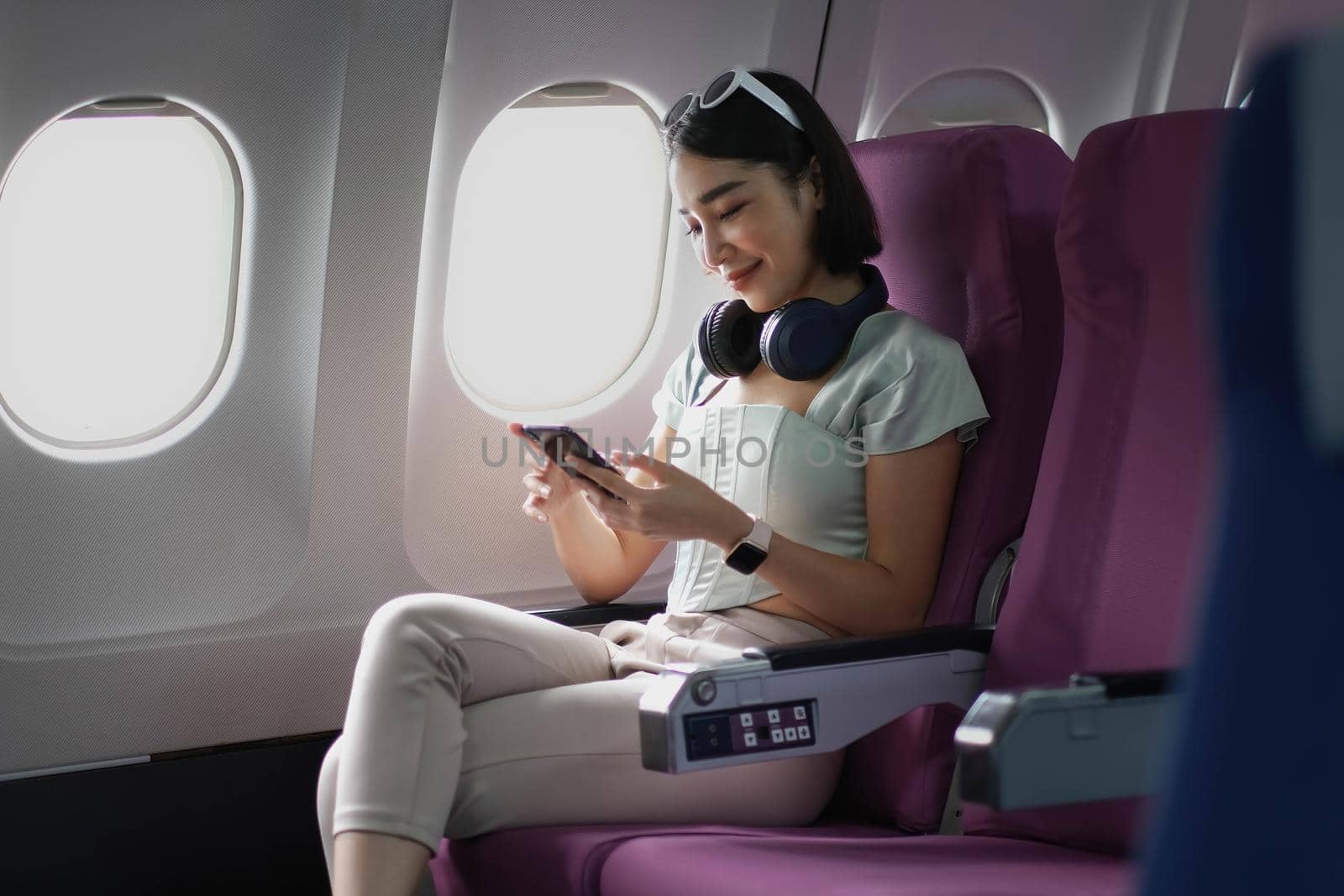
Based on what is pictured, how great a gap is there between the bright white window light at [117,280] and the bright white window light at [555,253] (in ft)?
1.65

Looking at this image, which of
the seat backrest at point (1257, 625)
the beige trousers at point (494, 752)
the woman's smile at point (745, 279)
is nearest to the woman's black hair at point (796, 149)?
the woman's smile at point (745, 279)

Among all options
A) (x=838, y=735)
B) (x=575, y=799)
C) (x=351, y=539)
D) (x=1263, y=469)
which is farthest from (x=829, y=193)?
(x=1263, y=469)

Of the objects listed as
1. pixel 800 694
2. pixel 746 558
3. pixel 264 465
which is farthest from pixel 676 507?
pixel 264 465

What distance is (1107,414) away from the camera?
1.88 metres

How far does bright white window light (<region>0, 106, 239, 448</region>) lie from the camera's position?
106 inches

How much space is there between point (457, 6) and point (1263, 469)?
2222 mm

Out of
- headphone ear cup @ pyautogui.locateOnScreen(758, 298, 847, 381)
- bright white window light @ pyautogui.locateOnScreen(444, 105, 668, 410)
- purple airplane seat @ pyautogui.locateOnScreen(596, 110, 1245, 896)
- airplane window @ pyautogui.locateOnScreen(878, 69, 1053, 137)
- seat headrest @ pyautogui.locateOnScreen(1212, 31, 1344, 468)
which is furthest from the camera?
airplane window @ pyautogui.locateOnScreen(878, 69, 1053, 137)

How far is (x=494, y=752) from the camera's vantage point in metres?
1.92

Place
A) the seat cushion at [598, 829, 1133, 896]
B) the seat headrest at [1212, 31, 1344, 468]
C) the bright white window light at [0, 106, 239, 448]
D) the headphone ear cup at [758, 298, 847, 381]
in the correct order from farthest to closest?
the bright white window light at [0, 106, 239, 448] → the headphone ear cup at [758, 298, 847, 381] → the seat cushion at [598, 829, 1133, 896] → the seat headrest at [1212, 31, 1344, 468]

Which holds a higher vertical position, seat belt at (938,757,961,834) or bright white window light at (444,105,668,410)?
bright white window light at (444,105,668,410)

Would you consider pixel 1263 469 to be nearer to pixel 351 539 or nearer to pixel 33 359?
pixel 351 539

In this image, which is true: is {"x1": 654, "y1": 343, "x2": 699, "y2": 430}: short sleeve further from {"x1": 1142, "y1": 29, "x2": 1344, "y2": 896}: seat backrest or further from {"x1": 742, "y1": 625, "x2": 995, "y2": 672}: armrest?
{"x1": 1142, "y1": 29, "x2": 1344, "y2": 896}: seat backrest

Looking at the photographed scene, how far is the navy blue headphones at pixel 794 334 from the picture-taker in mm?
2127

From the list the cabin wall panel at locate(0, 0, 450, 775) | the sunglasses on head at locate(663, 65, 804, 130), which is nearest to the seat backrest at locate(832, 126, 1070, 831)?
the sunglasses on head at locate(663, 65, 804, 130)
